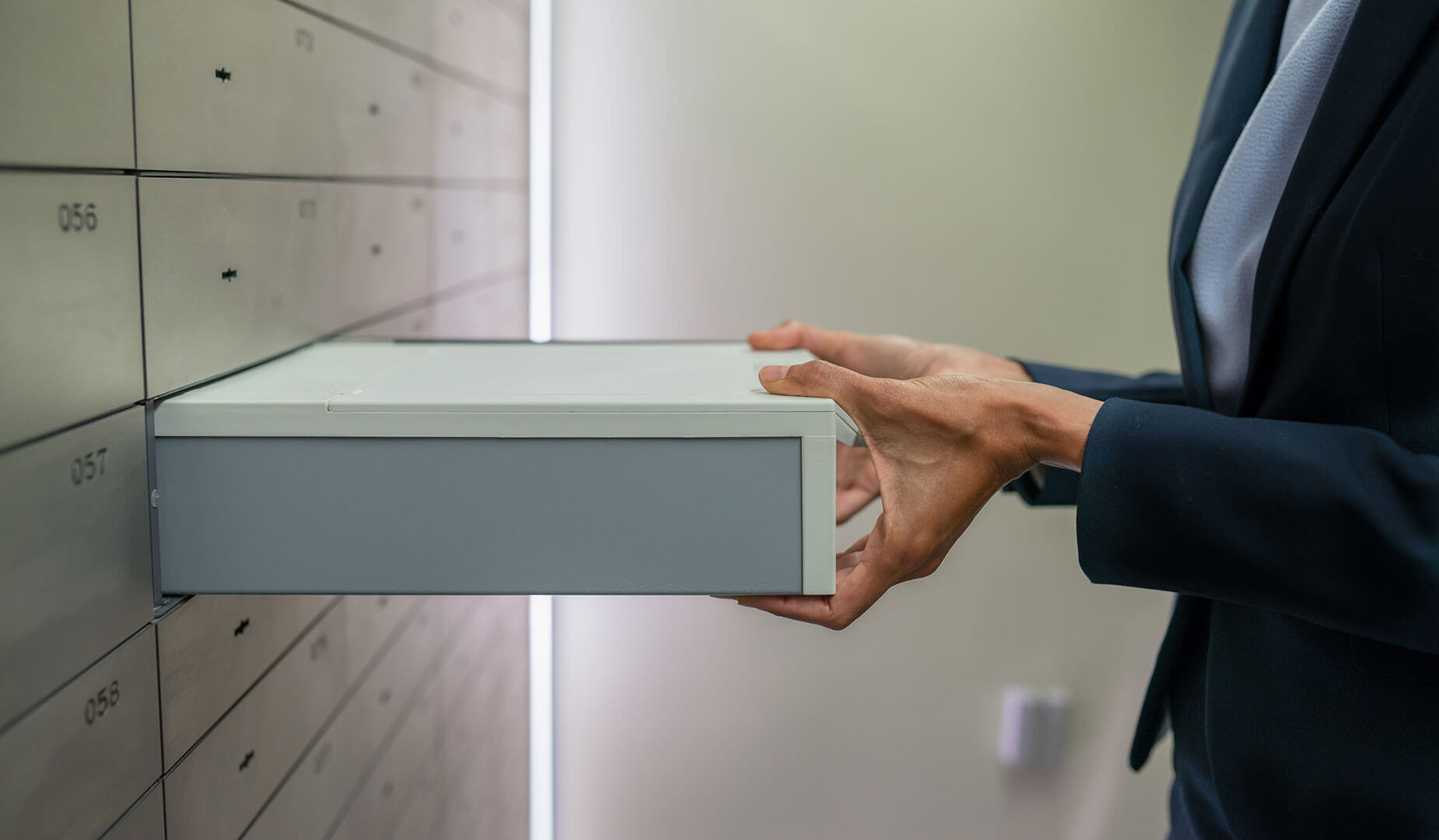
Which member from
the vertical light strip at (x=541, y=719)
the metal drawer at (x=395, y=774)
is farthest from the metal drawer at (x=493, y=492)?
the vertical light strip at (x=541, y=719)

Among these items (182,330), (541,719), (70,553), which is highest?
(182,330)

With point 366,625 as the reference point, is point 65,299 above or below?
above

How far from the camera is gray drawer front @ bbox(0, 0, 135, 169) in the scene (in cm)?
43

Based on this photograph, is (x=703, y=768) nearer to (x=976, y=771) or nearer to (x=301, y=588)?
(x=976, y=771)

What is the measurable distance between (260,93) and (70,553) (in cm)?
33

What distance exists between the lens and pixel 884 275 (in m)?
1.61

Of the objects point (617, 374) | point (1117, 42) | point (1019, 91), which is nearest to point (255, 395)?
point (617, 374)

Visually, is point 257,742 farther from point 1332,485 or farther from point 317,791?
point 1332,485

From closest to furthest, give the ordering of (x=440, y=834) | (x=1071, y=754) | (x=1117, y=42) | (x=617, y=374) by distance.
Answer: (x=617, y=374) → (x=440, y=834) → (x=1117, y=42) → (x=1071, y=754)

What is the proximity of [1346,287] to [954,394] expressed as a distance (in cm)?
22

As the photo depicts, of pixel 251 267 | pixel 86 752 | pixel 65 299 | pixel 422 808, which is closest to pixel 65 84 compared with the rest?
pixel 65 299

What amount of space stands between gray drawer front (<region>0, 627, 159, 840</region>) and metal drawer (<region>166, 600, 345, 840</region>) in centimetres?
6

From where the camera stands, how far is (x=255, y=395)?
21.3 inches

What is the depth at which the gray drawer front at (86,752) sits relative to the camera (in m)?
0.46
